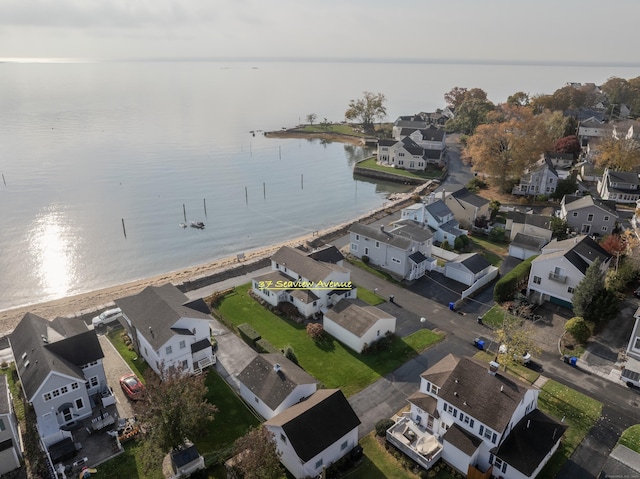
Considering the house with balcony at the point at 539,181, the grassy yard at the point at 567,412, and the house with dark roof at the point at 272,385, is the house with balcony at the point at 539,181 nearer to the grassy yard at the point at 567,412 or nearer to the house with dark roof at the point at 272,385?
the grassy yard at the point at 567,412

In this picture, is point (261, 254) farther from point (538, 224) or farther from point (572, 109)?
point (572, 109)

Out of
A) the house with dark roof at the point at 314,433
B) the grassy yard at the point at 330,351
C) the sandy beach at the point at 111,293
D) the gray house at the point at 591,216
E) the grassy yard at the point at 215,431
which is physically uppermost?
the gray house at the point at 591,216

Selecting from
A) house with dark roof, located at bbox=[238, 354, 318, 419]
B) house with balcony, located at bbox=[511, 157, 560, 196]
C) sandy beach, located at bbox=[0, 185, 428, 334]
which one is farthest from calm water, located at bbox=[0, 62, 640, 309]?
house with dark roof, located at bbox=[238, 354, 318, 419]

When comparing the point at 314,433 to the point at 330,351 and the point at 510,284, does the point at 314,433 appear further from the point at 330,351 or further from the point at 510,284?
the point at 510,284

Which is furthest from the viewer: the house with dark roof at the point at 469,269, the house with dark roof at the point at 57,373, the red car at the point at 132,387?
the house with dark roof at the point at 469,269

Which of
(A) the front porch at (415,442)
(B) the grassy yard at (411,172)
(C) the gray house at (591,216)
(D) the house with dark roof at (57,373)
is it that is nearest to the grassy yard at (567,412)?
(A) the front porch at (415,442)

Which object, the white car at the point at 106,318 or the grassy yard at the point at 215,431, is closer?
the grassy yard at the point at 215,431

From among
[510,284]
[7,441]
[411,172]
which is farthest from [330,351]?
[411,172]
